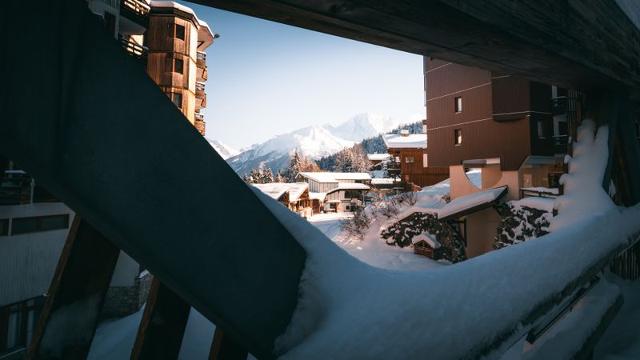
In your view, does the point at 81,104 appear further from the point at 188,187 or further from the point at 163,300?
the point at 163,300

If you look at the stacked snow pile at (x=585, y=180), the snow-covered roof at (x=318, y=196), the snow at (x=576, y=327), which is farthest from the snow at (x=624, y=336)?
the snow-covered roof at (x=318, y=196)

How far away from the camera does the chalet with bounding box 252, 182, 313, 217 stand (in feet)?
123

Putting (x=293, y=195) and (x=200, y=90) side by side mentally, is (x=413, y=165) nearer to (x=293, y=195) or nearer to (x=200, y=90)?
(x=293, y=195)

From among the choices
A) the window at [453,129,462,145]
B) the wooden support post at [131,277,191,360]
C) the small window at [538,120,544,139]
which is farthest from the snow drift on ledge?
the window at [453,129,462,145]

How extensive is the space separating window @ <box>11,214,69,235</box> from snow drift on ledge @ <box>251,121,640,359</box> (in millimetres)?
12862

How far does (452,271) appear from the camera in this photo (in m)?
1.04

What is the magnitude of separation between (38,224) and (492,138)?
64.8 ft

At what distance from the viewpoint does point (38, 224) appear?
10.3 meters

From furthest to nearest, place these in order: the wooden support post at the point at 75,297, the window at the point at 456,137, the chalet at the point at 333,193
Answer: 1. the chalet at the point at 333,193
2. the window at the point at 456,137
3. the wooden support post at the point at 75,297

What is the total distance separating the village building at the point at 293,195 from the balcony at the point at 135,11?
815 inches

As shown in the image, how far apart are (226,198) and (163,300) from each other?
0.33 metres

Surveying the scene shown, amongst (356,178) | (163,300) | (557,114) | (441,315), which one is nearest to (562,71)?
(441,315)

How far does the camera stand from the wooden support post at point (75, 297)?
70cm

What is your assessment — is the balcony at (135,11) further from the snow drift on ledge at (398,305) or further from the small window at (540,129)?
the small window at (540,129)
